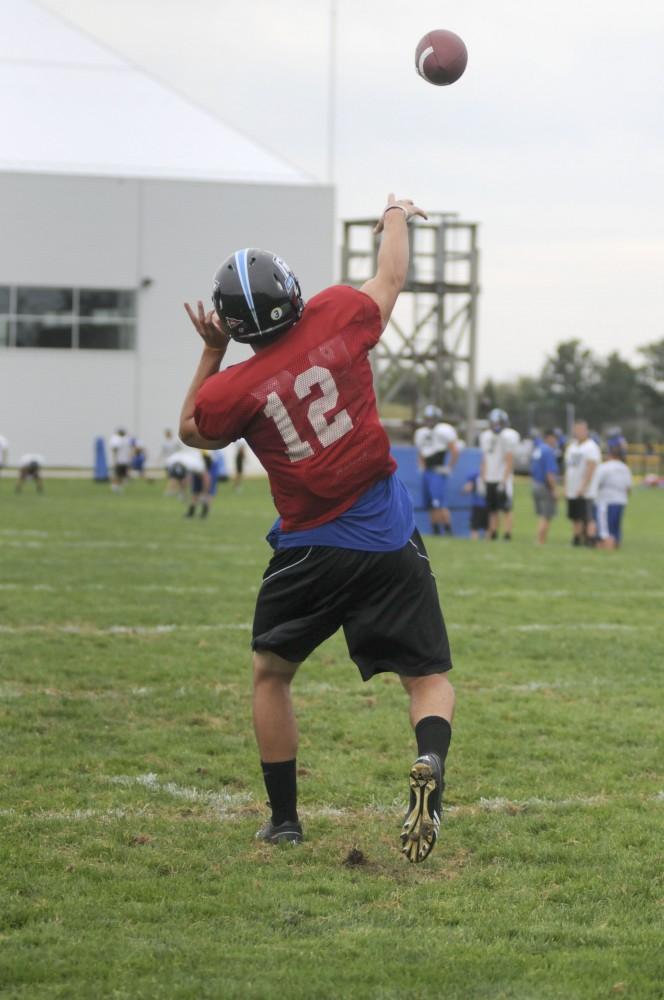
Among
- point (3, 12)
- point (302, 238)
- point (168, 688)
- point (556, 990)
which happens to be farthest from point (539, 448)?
point (3, 12)

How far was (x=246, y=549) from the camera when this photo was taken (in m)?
16.1

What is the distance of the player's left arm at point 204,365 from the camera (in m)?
4.38

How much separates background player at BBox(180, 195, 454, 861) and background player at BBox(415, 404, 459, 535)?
51.3ft

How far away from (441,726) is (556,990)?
118cm

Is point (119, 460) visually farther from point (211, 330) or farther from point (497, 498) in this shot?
point (211, 330)

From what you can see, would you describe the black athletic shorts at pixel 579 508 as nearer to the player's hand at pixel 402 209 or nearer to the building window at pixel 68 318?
the player's hand at pixel 402 209

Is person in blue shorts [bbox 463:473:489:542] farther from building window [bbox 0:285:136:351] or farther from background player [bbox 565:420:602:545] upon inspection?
building window [bbox 0:285:136:351]

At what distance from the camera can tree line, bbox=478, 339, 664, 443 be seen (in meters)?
99.8

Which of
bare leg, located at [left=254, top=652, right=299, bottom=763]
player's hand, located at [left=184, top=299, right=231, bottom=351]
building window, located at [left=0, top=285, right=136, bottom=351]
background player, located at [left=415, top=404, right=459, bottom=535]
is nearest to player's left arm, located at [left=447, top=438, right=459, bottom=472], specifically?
background player, located at [left=415, top=404, right=459, bottom=535]

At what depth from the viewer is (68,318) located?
45375 millimetres

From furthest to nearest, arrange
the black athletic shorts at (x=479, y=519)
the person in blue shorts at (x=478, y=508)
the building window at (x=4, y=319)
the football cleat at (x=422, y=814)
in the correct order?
1. the building window at (x=4, y=319)
2. the black athletic shorts at (x=479, y=519)
3. the person in blue shorts at (x=478, y=508)
4. the football cleat at (x=422, y=814)

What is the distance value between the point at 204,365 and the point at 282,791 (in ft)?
4.63

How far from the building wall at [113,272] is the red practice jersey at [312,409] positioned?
40.4 m

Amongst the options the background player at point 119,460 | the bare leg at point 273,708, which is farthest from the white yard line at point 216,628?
the background player at point 119,460
